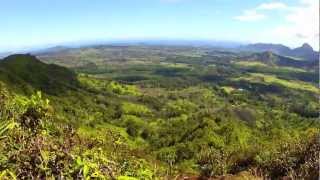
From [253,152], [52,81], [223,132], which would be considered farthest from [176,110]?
[253,152]

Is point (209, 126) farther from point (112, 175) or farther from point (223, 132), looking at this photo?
point (112, 175)

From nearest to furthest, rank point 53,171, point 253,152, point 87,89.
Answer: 1. point 53,171
2. point 253,152
3. point 87,89

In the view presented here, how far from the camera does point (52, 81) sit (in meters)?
164

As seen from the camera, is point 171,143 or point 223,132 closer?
point 223,132

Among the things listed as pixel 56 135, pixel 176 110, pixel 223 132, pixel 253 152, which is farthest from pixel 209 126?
pixel 56 135

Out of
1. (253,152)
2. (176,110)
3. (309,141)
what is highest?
(309,141)

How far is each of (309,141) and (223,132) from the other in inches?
3204

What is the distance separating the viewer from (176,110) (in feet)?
554

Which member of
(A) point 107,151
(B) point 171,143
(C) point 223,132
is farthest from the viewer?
(B) point 171,143

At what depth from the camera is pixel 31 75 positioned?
159750 millimetres

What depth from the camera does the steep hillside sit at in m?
139

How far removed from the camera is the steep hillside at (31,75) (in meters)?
139

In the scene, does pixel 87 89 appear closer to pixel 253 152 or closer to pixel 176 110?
pixel 176 110

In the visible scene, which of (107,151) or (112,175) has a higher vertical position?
(112,175)
